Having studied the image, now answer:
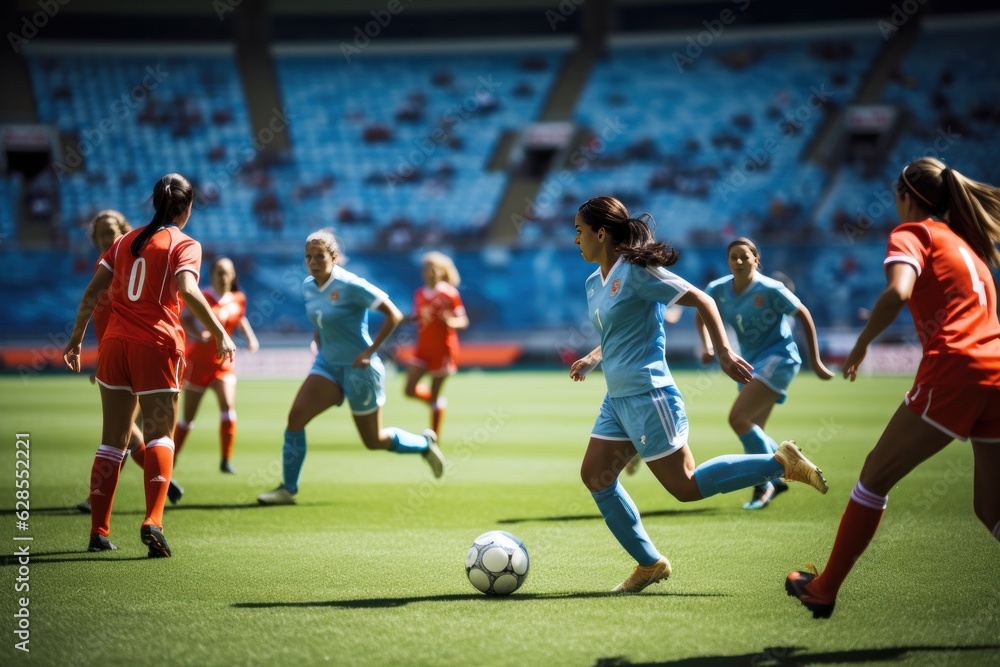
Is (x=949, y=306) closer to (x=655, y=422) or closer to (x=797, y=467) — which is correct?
(x=797, y=467)

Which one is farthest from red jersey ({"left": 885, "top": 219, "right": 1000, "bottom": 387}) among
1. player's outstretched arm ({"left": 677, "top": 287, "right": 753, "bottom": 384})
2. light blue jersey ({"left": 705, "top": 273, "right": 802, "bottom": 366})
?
light blue jersey ({"left": 705, "top": 273, "right": 802, "bottom": 366})

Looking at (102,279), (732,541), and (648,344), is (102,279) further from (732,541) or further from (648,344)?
(732,541)

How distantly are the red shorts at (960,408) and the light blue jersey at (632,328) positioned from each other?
1.30 m

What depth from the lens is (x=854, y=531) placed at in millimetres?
4789

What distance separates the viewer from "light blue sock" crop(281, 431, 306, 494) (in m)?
8.82

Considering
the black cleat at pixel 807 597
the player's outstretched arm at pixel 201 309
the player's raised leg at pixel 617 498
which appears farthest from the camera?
the player's outstretched arm at pixel 201 309

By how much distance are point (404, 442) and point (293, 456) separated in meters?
1.05

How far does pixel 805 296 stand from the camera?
29062 mm

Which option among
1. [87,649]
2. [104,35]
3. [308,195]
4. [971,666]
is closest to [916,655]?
[971,666]

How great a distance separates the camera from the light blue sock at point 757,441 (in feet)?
27.7

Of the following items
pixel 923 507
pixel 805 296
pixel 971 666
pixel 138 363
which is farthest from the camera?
pixel 805 296

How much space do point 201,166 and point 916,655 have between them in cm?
3525

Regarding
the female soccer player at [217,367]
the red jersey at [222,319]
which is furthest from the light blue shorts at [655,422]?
the red jersey at [222,319]

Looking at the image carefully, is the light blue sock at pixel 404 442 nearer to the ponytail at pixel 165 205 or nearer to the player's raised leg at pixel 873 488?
the ponytail at pixel 165 205
